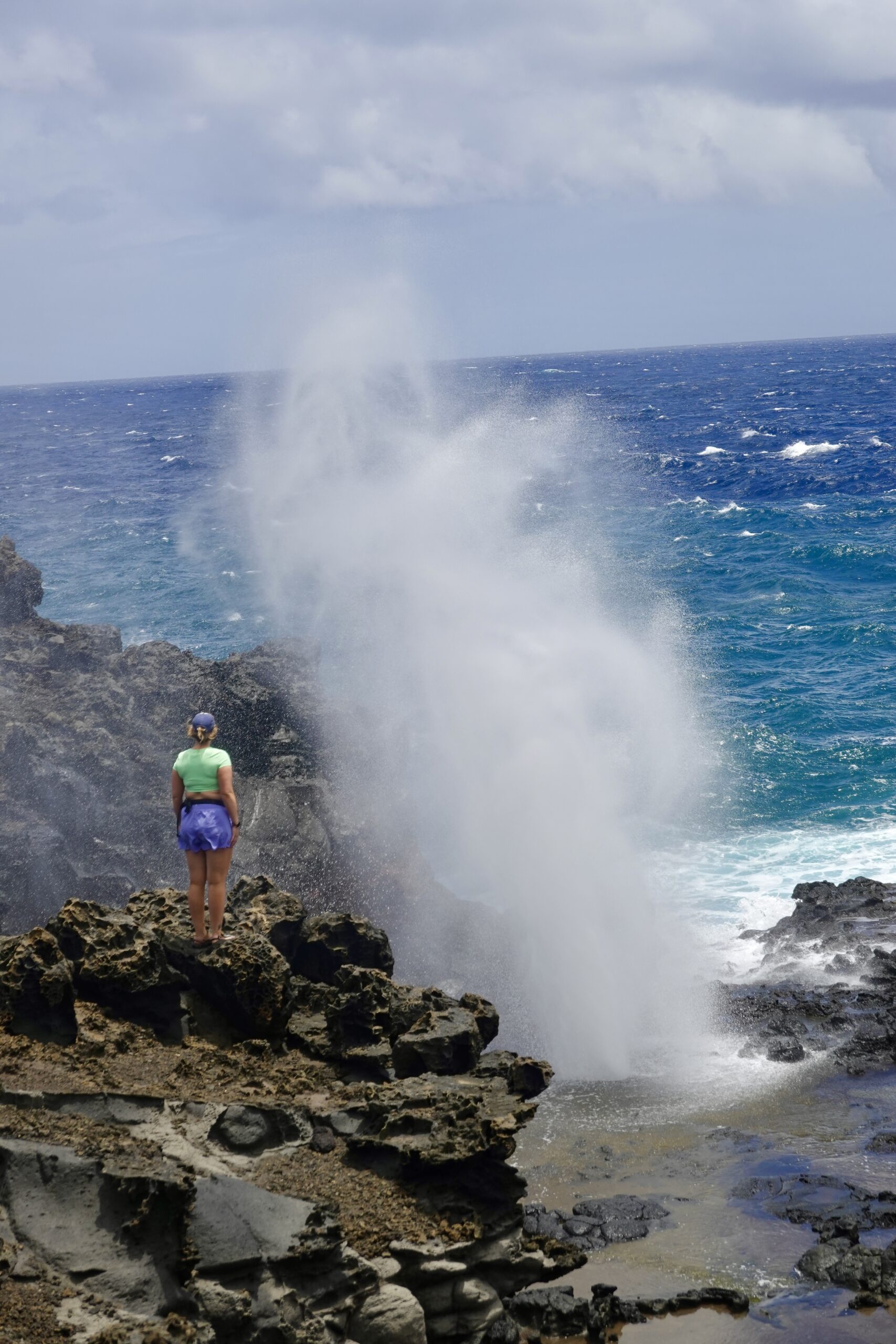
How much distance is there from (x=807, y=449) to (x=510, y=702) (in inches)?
2048

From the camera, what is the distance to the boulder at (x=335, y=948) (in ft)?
39.5

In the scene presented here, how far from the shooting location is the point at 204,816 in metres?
10.5

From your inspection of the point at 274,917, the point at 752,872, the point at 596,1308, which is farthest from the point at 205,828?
the point at 752,872

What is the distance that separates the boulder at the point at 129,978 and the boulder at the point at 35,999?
0.46m

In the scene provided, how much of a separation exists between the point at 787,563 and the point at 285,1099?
4129cm

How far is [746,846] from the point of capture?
26219 millimetres

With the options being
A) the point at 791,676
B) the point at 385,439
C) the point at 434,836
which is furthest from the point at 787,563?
the point at 434,836

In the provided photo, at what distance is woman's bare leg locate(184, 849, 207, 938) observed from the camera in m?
10.5

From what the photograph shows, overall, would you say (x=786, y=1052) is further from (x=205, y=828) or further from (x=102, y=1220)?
(x=102, y=1220)

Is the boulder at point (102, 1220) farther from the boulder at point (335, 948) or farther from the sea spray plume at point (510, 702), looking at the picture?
the sea spray plume at point (510, 702)

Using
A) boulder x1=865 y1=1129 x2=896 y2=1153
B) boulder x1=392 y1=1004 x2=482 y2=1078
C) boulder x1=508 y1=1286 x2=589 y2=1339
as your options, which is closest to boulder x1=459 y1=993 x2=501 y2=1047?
boulder x1=392 y1=1004 x2=482 y2=1078

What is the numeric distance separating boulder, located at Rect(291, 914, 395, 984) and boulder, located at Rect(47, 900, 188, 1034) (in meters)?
1.89

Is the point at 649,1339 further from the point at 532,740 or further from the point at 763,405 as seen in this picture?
the point at 763,405

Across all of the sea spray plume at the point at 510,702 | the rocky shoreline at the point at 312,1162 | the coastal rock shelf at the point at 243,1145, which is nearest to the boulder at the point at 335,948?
the rocky shoreline at the point at 312,1162
